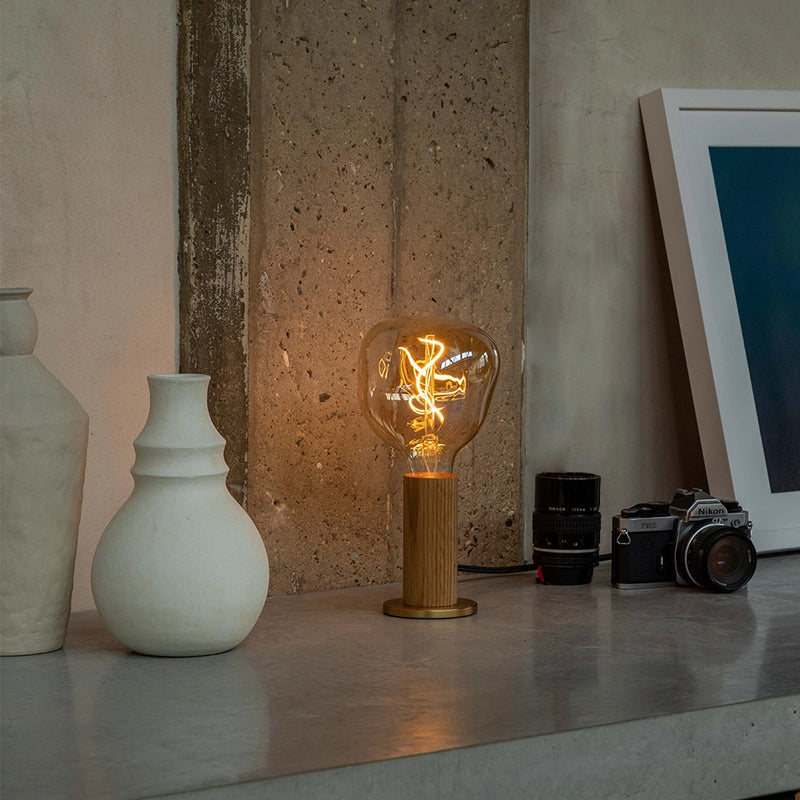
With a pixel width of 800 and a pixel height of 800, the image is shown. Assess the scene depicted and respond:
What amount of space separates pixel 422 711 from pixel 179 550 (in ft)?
1.09

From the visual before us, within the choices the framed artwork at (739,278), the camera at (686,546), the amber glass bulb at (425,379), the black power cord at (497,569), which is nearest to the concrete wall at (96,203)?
the amber glass bulb at (425,379)

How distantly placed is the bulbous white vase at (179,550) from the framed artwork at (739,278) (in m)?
0.83

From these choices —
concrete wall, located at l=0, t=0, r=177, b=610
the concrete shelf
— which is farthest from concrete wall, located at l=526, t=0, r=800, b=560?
concrete wall, located at l=0, t=0, r=177, b=610

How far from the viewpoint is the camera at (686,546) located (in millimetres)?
1671

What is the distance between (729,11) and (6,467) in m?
1.37

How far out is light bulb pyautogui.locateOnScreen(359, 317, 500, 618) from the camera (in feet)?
4.96

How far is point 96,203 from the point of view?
1491mm

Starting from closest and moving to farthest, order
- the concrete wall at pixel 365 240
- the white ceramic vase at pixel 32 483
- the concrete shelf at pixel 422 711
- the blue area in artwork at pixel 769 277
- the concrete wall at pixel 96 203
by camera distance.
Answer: the concrete shelf at pixel 422 711
the white ceramic vase at pixel 32 483
the concrete wall at pixel 96 203
the concrete wall at pixel 365 240
the blue area in artwork at pixel 769 277

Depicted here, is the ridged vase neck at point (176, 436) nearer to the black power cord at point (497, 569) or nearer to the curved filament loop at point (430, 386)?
the curved filament loop at point (430, 386)

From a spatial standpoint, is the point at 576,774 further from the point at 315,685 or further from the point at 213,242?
the point at 213,242

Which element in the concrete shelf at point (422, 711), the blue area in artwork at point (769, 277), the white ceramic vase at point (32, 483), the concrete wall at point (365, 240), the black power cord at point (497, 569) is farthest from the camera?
the blue area in artwork at point (769, 277)

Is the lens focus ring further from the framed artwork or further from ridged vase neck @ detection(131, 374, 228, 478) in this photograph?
ridged vase neck @ detection(131, 374, 228, 478)

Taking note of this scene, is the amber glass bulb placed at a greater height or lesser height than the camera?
greater

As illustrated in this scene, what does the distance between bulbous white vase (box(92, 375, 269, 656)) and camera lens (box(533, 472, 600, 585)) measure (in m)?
0.50
